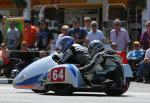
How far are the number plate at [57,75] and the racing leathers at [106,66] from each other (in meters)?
0.48

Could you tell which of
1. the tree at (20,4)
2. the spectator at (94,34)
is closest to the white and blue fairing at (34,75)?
the spectator at (94,34)

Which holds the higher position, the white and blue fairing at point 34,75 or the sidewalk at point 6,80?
the white and blue fairing at point 34,75

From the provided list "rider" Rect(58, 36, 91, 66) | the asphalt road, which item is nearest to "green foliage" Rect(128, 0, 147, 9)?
the asphalt road

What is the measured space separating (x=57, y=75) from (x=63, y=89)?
0.39 m

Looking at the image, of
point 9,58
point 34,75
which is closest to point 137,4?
point 9,58

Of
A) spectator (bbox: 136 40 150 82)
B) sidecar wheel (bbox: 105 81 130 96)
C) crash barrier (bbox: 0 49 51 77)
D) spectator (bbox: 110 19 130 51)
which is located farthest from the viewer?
crash barrier (bbox: 0 49 51 77)

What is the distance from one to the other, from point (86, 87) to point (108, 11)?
28.0 m

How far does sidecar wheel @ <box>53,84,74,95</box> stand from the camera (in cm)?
1689

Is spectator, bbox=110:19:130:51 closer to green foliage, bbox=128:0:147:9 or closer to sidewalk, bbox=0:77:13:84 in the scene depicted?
sidewalk, bbox=0:77:13:84

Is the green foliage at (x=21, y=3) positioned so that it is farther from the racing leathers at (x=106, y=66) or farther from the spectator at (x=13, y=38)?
the racing leathers at (x=106, y=66)

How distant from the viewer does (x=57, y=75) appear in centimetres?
1692

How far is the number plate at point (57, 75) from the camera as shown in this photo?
55.4ft

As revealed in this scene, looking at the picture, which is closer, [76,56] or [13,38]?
[76,56]

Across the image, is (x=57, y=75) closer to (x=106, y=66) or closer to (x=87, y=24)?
(x=106, y=66)
